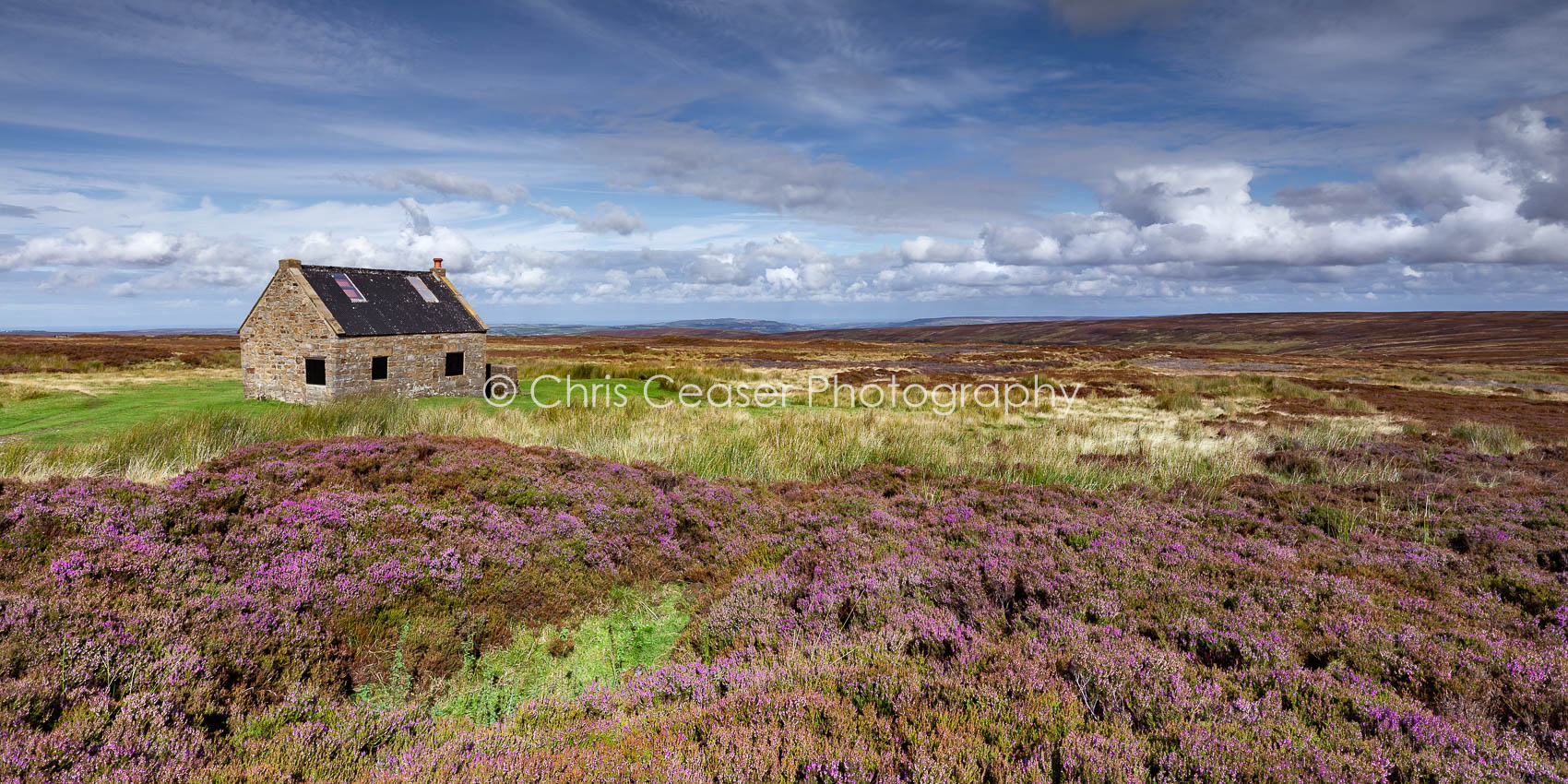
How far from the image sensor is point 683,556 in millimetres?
7430

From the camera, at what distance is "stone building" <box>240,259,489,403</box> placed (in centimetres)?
2309

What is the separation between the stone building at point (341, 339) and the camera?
23094 mm

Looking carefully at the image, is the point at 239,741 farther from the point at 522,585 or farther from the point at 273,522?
the point at 273,522

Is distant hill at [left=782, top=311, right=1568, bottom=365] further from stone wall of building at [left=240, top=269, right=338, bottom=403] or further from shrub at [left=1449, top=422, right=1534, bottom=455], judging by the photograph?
stone wall of building at [left=240, top=269, right=338, bottom=403]

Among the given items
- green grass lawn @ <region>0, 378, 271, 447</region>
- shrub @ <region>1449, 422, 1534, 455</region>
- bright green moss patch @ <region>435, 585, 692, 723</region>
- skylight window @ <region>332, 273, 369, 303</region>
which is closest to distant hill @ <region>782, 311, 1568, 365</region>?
shrub @ <region>1449, 422, 1534, 455</region>

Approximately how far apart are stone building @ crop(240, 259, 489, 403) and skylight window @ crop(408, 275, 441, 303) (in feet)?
1.24

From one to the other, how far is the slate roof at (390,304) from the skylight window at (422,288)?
126mm

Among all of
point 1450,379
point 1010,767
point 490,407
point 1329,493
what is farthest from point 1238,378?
point 1010,767

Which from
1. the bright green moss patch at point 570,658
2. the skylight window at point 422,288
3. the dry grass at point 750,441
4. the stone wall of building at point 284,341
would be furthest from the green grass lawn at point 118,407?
the bright green moss patch at point 570,658

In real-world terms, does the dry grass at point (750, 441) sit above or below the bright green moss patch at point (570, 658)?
above

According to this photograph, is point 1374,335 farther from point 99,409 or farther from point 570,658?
point 99,409

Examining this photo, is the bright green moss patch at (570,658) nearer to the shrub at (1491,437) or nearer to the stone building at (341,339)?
the shrub at (1491,437)

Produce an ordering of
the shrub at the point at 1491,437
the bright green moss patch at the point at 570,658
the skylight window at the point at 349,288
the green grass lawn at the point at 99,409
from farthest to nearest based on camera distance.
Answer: the skylight window at the point at 349,288 → the shrub at the point at 1491,437 → the green grass lawn at the point at 99,409 → the bright green moss patch at the point at 570,658

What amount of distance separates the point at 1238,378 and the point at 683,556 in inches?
1782
